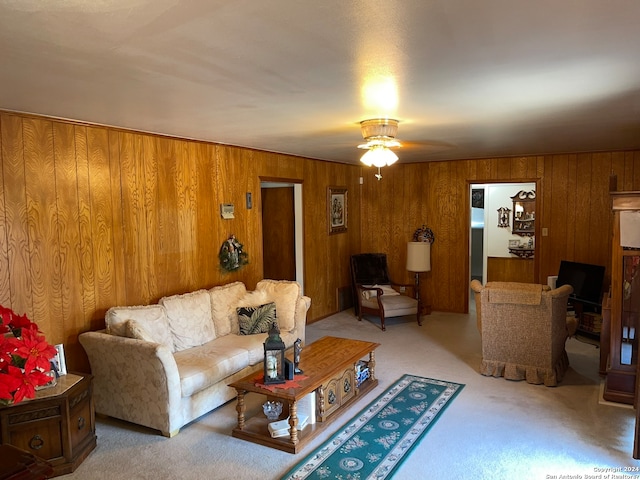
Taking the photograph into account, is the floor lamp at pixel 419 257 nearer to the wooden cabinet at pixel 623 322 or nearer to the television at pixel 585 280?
the television at pixel 585 280

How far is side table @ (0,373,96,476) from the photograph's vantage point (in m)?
2.77

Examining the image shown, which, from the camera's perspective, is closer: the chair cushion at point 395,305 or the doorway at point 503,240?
the chair cushion at point 395,305

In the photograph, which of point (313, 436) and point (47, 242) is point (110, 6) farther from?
point (313, 436)

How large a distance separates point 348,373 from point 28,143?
3024mm

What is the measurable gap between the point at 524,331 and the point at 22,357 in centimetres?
412

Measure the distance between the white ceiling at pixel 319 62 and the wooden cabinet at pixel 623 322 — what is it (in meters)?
1.13

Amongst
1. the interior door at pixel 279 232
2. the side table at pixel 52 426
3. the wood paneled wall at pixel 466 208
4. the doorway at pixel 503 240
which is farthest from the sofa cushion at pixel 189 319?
the doorway at pixel 503 240

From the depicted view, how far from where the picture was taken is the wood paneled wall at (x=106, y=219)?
3309 millimetres

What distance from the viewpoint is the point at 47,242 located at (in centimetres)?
346

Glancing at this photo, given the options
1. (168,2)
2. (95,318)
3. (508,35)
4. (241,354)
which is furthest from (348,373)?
(168,2)

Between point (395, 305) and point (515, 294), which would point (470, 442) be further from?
point (395, 305)

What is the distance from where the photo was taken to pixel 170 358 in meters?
3.31

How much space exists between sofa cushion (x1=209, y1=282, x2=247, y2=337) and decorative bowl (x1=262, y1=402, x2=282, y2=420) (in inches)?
49.5

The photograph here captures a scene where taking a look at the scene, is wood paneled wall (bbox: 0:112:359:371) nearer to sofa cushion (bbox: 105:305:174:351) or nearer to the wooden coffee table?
sofa cushion (bbox: 105:305:174:351)
